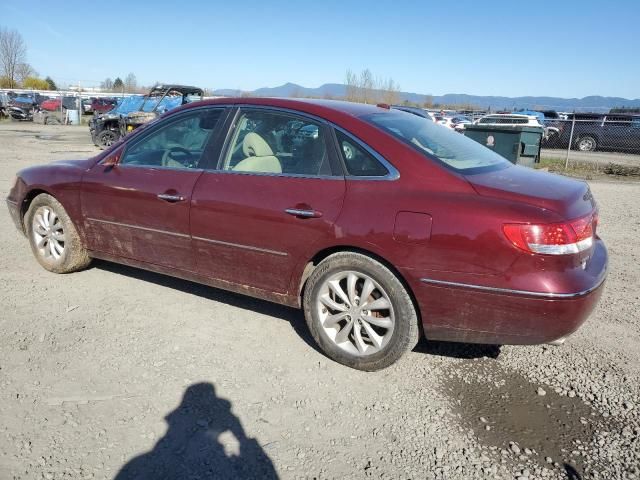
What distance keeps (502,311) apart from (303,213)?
130 cm

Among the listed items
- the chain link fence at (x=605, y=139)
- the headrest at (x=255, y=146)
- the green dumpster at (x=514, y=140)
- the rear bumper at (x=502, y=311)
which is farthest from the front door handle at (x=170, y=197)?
the chain link fence at (x=605, y=139)

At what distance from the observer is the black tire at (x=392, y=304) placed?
9.86 feet

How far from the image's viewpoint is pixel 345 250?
3.18 meters

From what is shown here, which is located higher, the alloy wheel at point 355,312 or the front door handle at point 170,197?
the front door handle at point 170,197

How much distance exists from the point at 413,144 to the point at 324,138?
58 cm

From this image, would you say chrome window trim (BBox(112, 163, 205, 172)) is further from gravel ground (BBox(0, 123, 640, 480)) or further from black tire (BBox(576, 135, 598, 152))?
black tire (BBox(576, 135, 598, 152))

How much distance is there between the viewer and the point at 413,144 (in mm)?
3174

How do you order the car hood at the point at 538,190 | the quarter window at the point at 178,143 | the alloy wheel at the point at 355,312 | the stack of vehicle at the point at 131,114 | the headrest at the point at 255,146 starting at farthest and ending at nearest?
the stack of vehicle at the point at 131,114 → the quarter window at the point at 178,143 → the headrest at the point at 255,146 → the alloy wheel at the point at 355,312 → the car hood at the point at 538,190

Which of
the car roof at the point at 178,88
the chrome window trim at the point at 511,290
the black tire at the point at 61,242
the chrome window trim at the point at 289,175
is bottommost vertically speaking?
the black tire at the point at 61,242

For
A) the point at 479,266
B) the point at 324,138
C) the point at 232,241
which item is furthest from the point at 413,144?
the point at 232,241

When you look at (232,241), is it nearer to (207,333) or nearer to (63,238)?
(207,333)

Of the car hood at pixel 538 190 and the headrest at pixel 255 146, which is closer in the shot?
the car hood at pixel 538 190

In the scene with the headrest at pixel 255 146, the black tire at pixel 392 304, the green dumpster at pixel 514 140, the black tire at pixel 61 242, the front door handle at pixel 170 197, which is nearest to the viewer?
the black tire at pixel 392 304

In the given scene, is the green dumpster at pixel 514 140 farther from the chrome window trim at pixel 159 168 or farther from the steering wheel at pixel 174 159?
the chrome window trim at pixel 159 168
